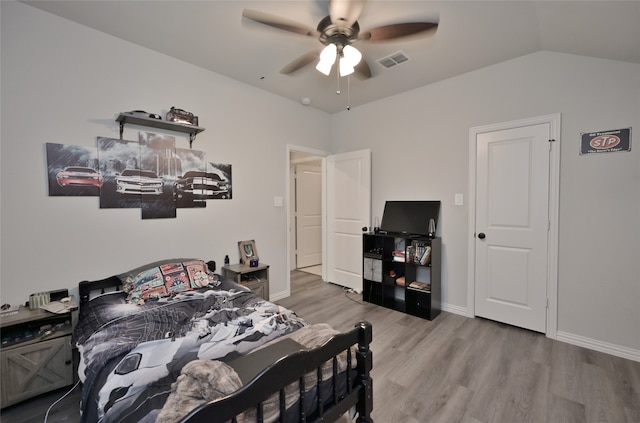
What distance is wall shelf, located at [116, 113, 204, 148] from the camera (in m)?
2.44

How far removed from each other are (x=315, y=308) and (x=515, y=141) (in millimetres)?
3011

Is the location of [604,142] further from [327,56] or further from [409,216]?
[327,56]

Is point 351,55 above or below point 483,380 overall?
above

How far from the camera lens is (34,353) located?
6.08 ft

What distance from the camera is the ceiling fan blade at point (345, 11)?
165 cm

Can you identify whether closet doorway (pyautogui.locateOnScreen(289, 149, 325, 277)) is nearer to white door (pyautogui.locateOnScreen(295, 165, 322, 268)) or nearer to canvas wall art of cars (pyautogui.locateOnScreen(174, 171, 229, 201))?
white door (pyautogui.locateOnScreen(295, 165, 322, 268))

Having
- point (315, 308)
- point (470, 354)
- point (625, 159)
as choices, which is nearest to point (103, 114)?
point (315, 308)

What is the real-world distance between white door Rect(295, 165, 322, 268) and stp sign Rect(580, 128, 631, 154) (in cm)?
422

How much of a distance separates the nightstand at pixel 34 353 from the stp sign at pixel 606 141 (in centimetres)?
455

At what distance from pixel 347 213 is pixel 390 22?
266cm

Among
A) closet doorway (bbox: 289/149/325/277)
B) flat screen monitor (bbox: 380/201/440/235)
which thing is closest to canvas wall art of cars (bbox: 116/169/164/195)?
flat screen monitor (bbox: 380/201/440/235)

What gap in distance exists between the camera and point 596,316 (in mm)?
2523

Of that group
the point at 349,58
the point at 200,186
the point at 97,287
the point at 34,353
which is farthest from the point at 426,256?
the point at 34,353

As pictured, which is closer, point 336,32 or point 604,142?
point 336,32
